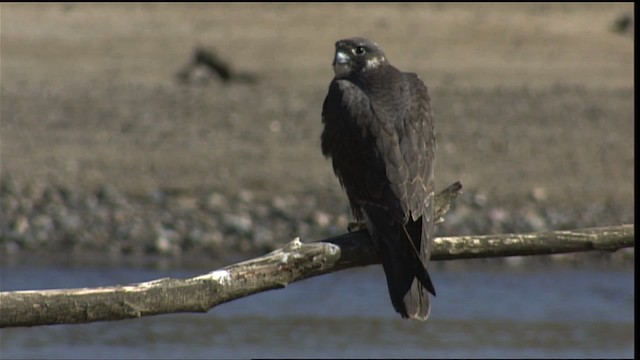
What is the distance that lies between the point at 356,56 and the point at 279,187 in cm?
828

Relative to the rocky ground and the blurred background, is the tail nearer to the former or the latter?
the blurred background

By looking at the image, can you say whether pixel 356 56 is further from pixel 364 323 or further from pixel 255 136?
pixel 255 136

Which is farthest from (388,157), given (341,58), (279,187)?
(279,187)

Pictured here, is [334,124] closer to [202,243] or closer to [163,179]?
[202,243]

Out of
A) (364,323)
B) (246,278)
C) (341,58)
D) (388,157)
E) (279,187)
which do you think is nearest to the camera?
(246,278)

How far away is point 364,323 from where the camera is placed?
35.6 feet

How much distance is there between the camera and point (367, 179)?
550 cm

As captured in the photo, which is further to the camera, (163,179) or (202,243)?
(163,179)

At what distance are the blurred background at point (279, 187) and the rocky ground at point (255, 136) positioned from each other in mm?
33

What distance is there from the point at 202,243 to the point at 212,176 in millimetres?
1872

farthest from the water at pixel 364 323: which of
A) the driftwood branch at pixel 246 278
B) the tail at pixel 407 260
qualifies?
the driftwood branch at pixel 246 278

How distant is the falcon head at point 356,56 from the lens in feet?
20.0

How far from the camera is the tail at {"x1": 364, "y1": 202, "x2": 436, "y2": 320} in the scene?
4949 mm

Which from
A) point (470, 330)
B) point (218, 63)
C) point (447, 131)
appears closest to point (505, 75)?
point (218, 63)
